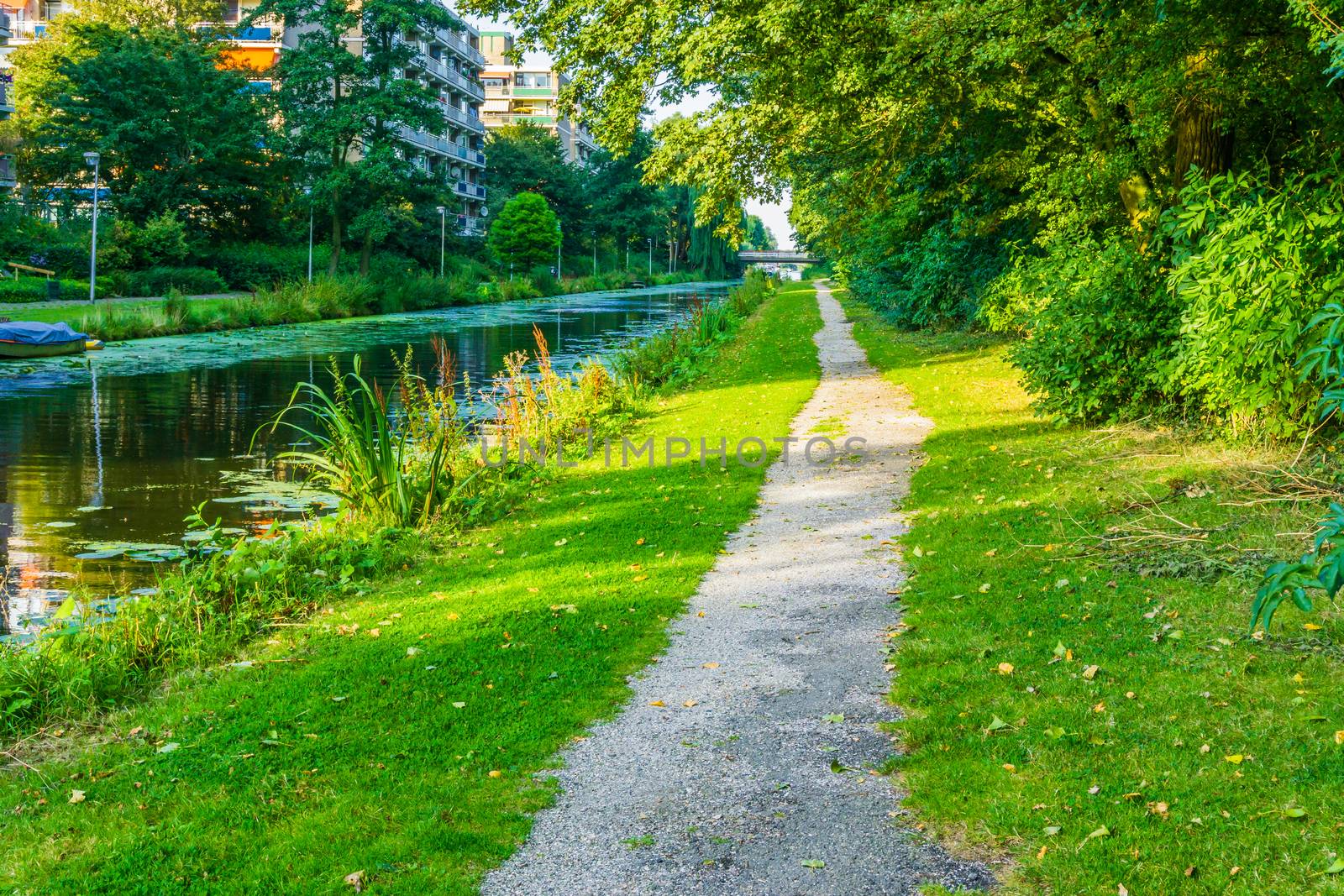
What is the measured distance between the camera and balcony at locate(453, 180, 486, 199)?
9344 cm

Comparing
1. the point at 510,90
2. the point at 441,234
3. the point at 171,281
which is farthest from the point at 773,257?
the point at 171,281

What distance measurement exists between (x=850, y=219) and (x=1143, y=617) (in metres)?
17.9

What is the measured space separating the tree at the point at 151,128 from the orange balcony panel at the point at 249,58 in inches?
Answer: 219

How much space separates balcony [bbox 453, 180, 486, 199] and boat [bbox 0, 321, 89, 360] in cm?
6551

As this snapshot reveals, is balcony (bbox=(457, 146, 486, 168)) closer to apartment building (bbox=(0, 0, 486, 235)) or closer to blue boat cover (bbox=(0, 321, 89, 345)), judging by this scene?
apartment building (bbox=(0, 0, 486, 235))

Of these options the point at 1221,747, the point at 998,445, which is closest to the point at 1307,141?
the point at 998,445

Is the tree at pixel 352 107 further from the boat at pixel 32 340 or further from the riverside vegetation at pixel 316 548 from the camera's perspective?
the riverside vegetation at pixel 316 548

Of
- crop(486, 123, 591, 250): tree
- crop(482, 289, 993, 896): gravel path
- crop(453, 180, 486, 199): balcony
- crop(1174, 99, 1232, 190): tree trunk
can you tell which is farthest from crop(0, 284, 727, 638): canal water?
crop(486, 123, 591, 250): tree

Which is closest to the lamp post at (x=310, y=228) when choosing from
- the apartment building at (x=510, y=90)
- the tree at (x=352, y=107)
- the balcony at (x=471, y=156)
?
the tree at (x=352, y=107)

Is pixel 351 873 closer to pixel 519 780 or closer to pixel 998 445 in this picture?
pixel 519 780

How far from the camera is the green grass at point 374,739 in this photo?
450 cm

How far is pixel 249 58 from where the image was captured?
234ft

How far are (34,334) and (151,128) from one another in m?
28.8

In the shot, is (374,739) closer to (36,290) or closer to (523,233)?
(36,290)
